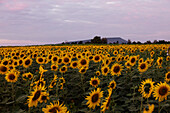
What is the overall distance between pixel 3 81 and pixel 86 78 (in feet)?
11.2

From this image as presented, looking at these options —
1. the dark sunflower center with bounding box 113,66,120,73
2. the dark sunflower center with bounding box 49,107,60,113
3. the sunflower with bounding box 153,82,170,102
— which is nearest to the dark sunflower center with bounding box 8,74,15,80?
the dark sunflower center with bounding box 49,107,60,113

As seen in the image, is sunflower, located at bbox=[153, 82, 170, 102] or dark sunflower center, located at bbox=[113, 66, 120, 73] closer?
sunflower, located at bbox=[153, 82, 170, 102]

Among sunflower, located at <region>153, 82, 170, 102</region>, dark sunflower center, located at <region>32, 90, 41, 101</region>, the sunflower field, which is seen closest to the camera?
dark sunflower center, located at <region>32, 90, 41, 101</region>

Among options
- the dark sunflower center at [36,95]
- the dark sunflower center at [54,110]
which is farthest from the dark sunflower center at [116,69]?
the dark sunflower center at [54,110]

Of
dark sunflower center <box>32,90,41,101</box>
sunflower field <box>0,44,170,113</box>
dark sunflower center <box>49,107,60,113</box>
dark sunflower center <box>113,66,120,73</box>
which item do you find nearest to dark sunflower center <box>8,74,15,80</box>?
sunflower field <box>0,44,170,113</box>

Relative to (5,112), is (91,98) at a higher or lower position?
higher

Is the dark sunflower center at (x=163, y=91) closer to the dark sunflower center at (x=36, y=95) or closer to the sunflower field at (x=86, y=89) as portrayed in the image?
the sunflower field at (x=86, y=89)

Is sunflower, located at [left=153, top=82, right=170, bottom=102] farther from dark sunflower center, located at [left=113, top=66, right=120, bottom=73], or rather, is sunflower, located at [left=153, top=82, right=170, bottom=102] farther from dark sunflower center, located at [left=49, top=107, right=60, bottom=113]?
dark sunflower center, located at [left=113, top=66, right=120, bottom=73]

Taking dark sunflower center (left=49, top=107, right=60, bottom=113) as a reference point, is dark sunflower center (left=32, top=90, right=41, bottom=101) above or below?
above

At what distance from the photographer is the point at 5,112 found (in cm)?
480

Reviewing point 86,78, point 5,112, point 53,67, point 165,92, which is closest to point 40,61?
point 53,67

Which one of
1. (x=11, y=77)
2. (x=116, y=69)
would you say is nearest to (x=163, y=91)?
(x=116, y=69)

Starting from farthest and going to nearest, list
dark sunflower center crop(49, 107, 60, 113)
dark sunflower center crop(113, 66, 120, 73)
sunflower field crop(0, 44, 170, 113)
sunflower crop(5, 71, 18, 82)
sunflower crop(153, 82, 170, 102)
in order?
dark sunflower center crop(113, 66, 120, 73), sunflower crop(5, 71, 18, 82), sunflower crop(153, 82, 170, 102), sunflower field crop(0, 44, 170, 113), dark sunflower center crop(49, 107, 60, 113)

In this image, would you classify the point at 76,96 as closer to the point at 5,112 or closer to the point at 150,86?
the point at 5,112
